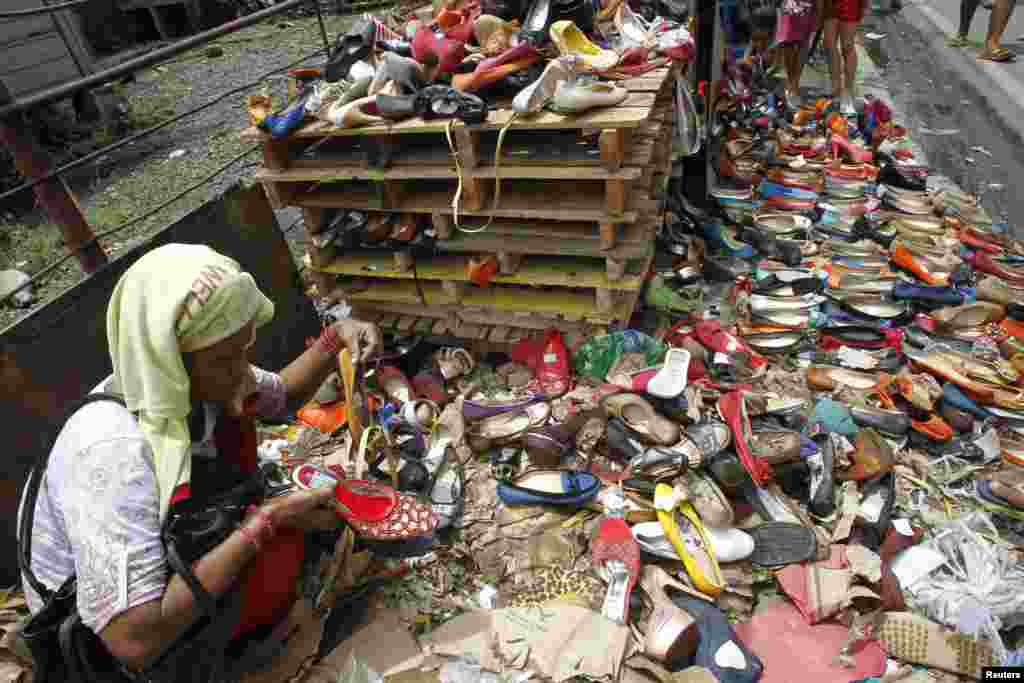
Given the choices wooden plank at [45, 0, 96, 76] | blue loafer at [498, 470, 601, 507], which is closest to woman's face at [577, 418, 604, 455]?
blue loafer at [498, 470, 601, 507]

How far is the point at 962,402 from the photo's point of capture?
2850 millimetres

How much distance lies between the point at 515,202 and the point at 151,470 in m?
1.87

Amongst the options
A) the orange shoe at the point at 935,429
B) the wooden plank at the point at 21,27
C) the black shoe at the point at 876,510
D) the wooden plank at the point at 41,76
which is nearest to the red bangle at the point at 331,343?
the black shoe at the point at 876,510

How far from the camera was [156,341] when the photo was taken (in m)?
1.39

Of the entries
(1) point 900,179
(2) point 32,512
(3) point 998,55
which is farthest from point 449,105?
(3) point 998,55

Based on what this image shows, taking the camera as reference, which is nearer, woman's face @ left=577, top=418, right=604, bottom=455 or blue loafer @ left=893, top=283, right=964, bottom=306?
woman's face @ left=577, top=418, right=604, bottom=455

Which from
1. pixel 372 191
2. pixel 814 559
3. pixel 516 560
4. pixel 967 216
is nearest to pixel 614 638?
pixel 516 560

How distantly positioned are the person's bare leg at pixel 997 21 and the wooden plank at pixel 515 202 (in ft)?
25.0

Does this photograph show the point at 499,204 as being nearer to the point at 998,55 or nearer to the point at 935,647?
the point at 935,647

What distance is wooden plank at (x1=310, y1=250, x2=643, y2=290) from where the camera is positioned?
110 inches

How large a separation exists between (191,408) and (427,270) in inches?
63.8

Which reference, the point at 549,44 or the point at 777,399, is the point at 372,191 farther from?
the point at 777,399

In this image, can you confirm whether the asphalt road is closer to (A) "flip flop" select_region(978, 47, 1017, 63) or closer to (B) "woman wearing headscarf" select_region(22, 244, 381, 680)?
(A) "flip flop" select_region(978, 47, 1017, 63)

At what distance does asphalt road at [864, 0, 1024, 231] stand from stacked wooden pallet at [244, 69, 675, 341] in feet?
11.4
